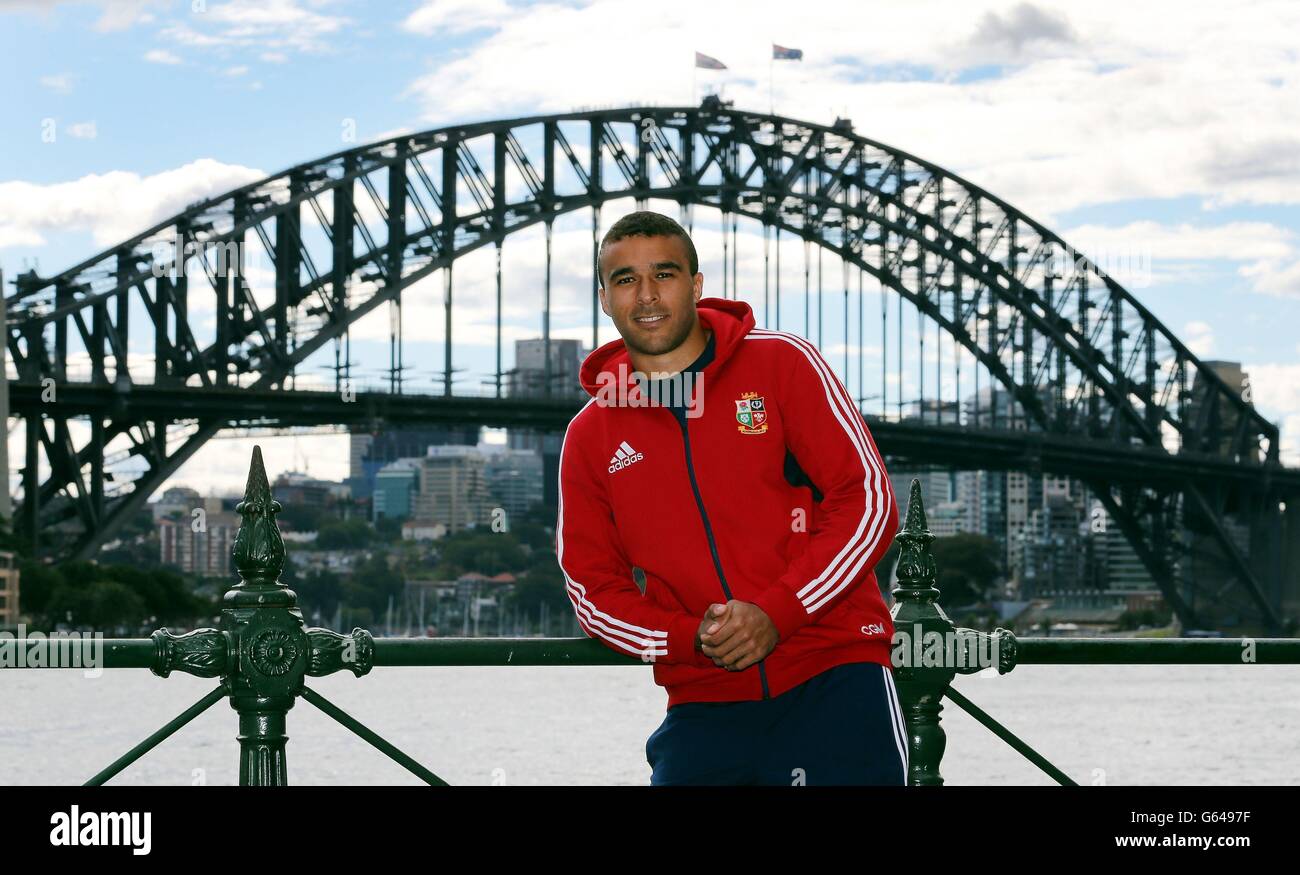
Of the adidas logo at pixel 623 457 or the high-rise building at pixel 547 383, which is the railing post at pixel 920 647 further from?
the high-rise building at pixel 547 383

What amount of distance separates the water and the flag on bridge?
17.5 meters

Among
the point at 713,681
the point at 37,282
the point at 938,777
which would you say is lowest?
the point at 938,777

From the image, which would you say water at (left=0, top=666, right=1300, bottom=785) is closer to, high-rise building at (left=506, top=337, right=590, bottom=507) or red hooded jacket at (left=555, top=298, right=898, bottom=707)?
high-rise building at (left=506, top=337, right=590, bottom=507)

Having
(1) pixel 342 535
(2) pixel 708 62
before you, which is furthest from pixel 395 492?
(2) pixel 708 62

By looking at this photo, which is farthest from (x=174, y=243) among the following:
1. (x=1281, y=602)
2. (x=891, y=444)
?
(x=1281, y=602)

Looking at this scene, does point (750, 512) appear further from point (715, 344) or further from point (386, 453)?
point (386, 453)

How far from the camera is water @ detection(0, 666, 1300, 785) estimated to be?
30594 millimetres

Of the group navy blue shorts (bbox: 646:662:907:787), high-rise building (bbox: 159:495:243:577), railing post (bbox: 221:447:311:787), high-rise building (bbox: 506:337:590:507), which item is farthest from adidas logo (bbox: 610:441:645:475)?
high-rise building (bbox: 159:495:243:577)

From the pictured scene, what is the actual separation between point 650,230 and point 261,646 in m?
1.17

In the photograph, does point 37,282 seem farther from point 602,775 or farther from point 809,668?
point 809,668

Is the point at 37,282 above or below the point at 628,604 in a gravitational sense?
above

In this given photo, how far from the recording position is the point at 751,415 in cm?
374

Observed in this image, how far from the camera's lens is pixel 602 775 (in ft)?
98.9

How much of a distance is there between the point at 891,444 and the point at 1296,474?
19982 mm
